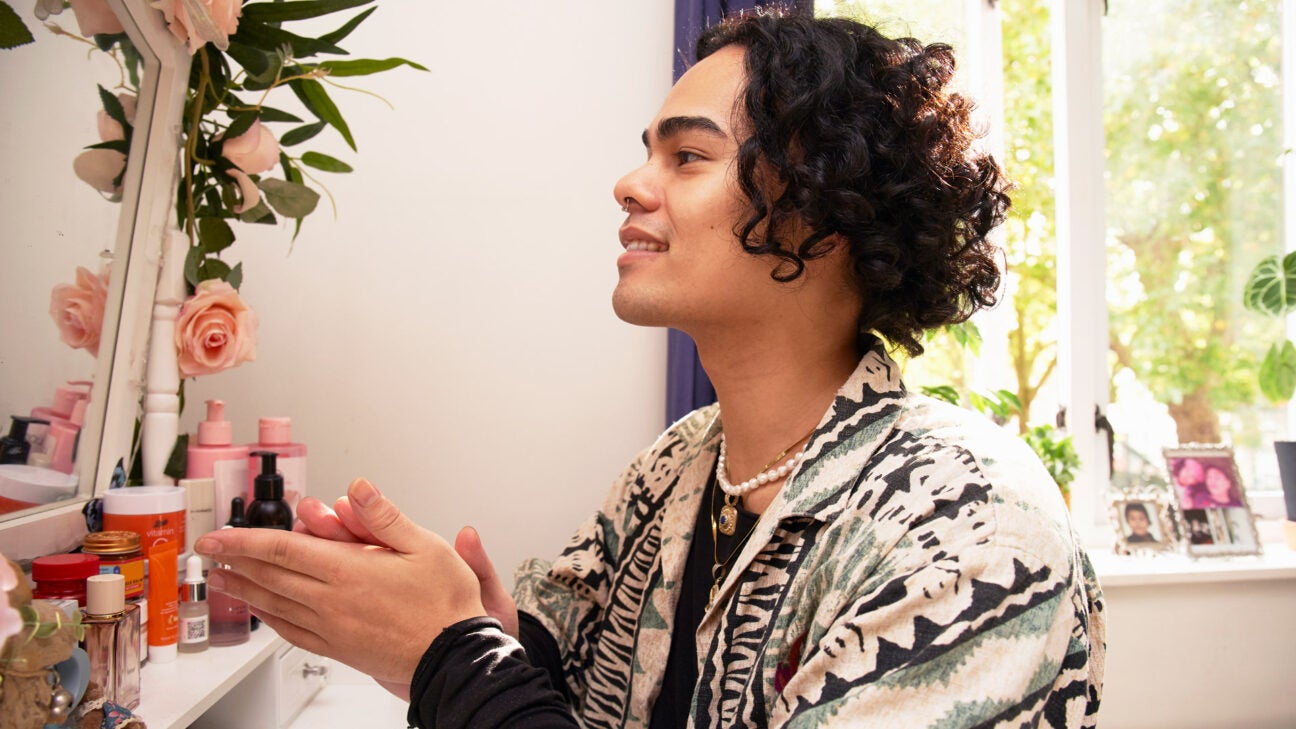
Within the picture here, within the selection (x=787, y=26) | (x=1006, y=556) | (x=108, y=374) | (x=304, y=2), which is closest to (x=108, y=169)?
(x=108, y=374)

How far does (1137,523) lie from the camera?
6.75 ft

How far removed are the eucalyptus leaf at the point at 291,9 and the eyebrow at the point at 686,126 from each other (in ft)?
1.64

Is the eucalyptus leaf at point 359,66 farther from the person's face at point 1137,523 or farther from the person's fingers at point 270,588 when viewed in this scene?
the person's face at point 1137,523

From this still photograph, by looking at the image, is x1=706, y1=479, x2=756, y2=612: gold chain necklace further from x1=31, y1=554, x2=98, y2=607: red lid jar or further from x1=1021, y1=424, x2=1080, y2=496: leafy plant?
x1=1021, y1=424, x2=1080, y2=496: leafy plant

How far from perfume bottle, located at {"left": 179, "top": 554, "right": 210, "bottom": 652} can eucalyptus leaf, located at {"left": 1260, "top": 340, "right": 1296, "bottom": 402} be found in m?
2.35

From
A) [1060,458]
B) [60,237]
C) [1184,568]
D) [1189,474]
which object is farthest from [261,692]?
[1189,474]

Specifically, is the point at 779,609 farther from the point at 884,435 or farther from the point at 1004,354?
the point at 1004,354

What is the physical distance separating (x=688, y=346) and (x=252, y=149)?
827 mm

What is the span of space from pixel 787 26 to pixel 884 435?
0.54 metres

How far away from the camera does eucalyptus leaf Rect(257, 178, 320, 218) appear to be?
1331mm

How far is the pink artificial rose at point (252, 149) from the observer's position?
1.26 m

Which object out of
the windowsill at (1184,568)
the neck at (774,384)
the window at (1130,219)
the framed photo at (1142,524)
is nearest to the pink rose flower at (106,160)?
the neck at (774,384)

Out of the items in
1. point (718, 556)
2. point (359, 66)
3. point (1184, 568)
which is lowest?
point (1184, 568)

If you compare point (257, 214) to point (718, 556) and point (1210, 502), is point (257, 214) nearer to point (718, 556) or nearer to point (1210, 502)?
point (718, 556)
